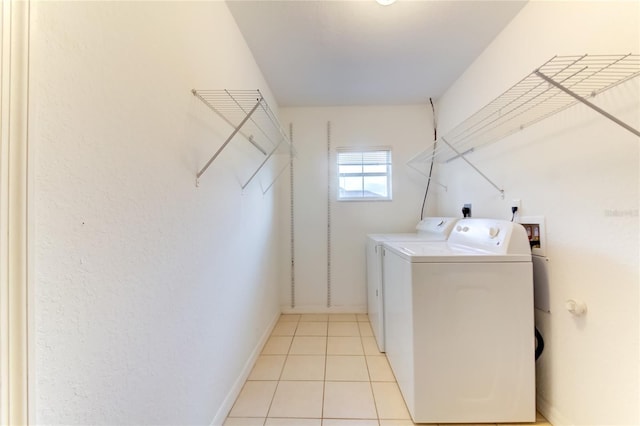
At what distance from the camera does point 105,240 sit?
0.74m

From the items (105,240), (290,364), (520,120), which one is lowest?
(290,364)

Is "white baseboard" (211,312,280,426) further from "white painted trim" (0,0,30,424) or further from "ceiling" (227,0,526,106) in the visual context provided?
"ceiling" (227,0,526,106)

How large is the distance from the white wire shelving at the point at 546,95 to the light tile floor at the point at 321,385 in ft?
5.07

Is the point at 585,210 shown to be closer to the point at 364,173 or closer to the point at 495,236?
the point at 495,236

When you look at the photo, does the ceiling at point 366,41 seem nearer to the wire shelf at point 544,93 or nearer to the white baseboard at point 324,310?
the wire shelf at point 544,93

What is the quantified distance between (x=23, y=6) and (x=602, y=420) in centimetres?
231

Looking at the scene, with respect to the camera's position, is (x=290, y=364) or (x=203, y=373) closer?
(x=203, y=373)

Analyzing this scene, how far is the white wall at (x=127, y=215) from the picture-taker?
60 cm

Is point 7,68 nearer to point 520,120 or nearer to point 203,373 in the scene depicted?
point 203,373

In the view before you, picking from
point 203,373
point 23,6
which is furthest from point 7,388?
point 203,373

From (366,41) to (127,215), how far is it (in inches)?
72.8

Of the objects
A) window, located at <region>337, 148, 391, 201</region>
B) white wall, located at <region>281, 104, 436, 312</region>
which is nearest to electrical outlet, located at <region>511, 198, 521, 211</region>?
white wall, located at <region>281, 104, 436, 312</region>

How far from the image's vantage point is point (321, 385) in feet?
5.84

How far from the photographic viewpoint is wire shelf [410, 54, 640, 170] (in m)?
1.06
